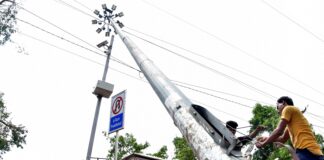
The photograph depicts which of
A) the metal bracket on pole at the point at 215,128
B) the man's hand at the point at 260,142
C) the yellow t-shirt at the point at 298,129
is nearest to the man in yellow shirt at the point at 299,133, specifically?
the yellow t-shirt at the point at 298,129

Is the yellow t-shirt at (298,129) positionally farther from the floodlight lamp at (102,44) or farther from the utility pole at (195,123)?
the floodlight lamp at (102,44)

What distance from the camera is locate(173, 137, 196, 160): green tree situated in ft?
117

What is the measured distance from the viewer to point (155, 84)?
15.2ft

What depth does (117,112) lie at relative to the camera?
11.4 m

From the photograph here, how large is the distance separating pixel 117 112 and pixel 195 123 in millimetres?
7897

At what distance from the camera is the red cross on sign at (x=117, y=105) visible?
11.4m

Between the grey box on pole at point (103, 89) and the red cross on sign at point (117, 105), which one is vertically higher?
the grey box on pole at point (103, 89)

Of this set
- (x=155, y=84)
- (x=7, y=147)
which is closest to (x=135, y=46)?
(x=155, y=84)

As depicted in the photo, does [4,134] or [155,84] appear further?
[4,134]

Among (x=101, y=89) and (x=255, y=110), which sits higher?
(x=255, y=110)

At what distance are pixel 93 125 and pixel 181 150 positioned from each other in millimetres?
25204

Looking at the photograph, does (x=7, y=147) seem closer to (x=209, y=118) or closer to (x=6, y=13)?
(x=6, y=13)

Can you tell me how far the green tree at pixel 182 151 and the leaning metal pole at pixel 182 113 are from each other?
1191 inches

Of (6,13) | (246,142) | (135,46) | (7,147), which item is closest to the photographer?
(246,142)
